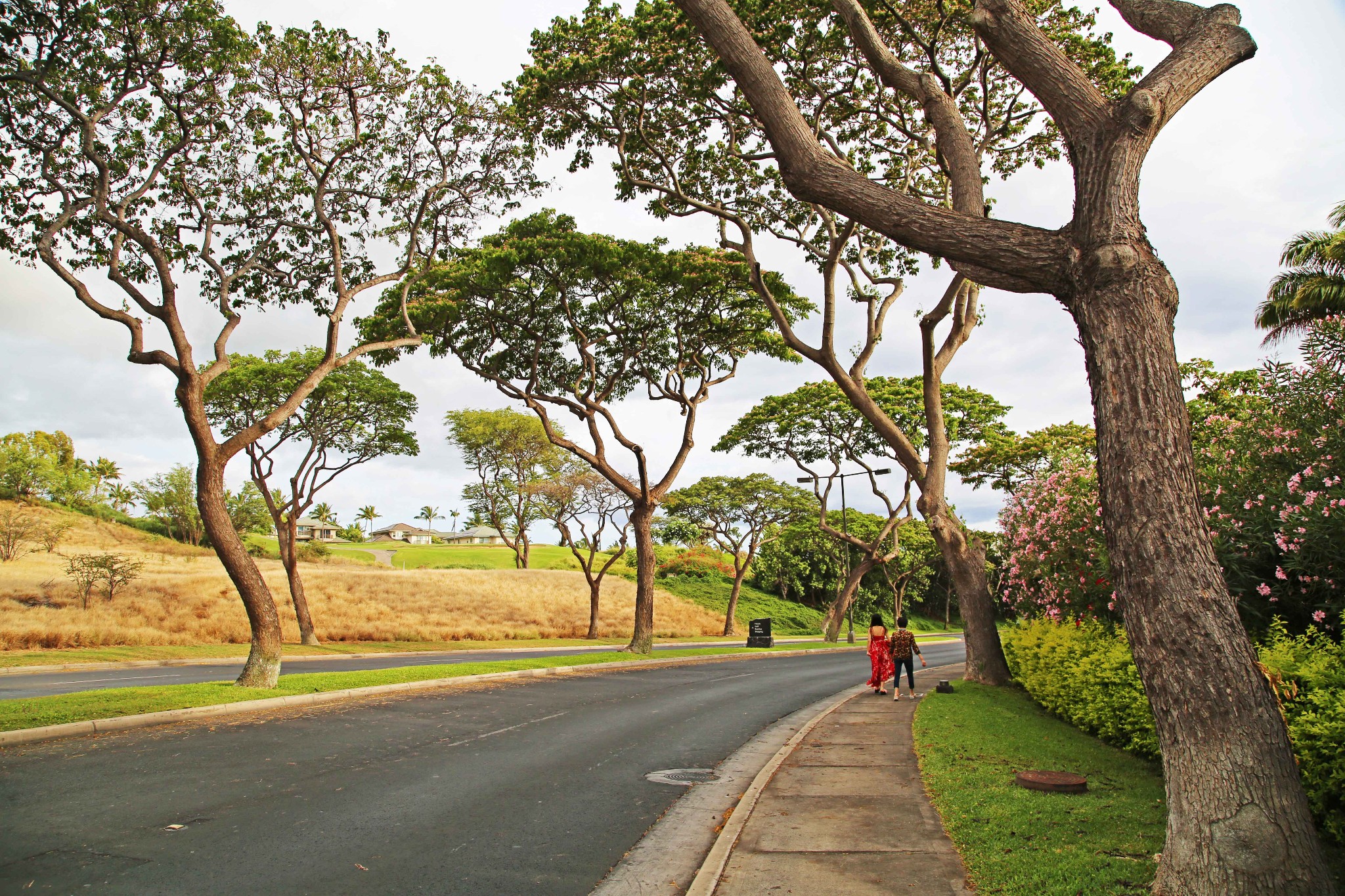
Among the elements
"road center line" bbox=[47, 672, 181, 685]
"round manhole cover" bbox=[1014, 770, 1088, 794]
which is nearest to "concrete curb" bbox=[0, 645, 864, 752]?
"road center line" bbox=[47, 672, 181, 685]

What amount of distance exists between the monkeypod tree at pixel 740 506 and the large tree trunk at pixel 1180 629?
39689 millimetres

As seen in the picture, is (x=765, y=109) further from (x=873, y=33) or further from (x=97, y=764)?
(x=97, y=764)

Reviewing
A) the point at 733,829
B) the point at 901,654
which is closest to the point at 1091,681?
the point at 733,829

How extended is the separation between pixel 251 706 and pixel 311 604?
2623 cm

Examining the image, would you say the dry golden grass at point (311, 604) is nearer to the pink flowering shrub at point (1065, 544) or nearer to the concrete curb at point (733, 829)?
the concrete curb at point (733, 829)

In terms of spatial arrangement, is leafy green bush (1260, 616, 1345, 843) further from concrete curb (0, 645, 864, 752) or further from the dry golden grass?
the dry golden grass

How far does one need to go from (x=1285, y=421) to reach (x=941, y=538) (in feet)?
30.6

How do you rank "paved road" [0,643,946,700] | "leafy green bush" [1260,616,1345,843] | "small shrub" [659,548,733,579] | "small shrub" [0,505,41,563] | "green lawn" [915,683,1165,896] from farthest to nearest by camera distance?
"small shrub" [659,548,733,579] → "small shrub" [0,505,41,563] → "paved road" [0,643,946,700] → "leafy green bush" [1260,616,1345,843] → "green lawn" [915,683,1165,896]

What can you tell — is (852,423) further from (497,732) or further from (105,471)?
(105,471)

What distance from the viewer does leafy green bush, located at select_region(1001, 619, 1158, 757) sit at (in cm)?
807

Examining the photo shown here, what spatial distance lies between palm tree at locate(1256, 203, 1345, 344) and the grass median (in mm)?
25158

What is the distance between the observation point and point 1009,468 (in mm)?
30781

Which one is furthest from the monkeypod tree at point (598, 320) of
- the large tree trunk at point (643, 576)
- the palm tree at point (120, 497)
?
the palm tree at point (120, 497)

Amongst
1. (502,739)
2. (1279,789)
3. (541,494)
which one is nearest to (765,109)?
(1279,789)
